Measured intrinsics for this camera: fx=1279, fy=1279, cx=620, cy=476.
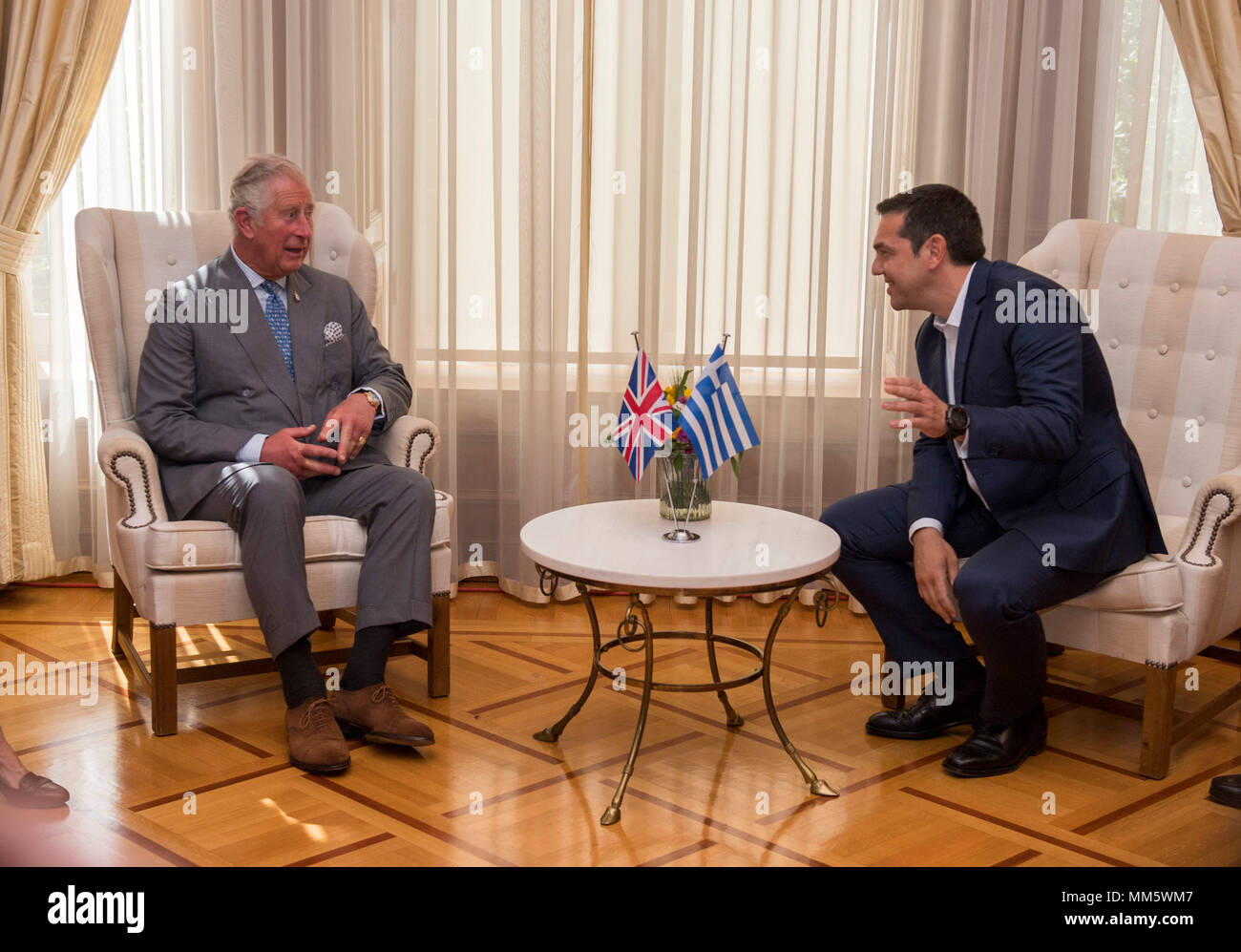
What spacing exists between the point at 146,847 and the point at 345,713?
574mm

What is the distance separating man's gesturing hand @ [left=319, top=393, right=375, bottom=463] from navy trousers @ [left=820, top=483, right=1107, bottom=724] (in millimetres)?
1114

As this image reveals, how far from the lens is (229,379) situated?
3.01m

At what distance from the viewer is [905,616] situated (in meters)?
2.89

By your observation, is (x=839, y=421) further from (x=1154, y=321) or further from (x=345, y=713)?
(x=345, y=713)

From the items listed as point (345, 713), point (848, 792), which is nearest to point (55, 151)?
point (345, 713)

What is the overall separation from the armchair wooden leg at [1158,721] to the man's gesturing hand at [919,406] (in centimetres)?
68

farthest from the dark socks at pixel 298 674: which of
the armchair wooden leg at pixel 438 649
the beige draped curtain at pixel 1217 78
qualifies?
the beige draped curtain at pixel 1217 78

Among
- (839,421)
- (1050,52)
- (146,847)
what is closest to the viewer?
(146,847)

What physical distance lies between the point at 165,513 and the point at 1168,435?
2.41m

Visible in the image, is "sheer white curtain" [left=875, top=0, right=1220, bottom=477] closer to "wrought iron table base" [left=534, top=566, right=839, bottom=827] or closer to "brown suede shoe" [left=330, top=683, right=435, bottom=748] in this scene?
"wrought iron table base" [left=534, top=566, right=839, bottom=827]

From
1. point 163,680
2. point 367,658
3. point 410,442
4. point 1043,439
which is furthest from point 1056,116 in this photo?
point 163,680

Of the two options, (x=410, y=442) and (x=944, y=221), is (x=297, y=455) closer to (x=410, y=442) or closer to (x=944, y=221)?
(x=410, y=442)

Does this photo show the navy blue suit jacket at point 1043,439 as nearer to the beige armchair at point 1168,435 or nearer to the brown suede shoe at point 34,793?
the beige armchair at point 1168,435

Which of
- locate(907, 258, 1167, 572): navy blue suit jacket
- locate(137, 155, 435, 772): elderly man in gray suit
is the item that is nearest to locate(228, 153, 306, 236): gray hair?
locate(137, 155, 435, 772): elderly man in gray suit
